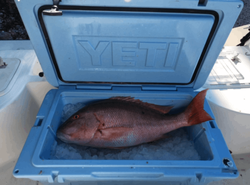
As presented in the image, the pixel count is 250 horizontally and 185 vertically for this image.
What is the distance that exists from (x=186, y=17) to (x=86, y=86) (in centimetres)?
61

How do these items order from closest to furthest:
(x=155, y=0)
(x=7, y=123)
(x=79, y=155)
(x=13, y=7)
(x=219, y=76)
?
(x=155, y=0) < (x=79, y=155) < (x=7, y=123) < (x=219, y=76) < (x=13, y=7)

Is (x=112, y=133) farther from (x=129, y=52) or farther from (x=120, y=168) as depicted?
(x=129, y=52)

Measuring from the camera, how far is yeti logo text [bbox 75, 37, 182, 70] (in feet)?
2.45

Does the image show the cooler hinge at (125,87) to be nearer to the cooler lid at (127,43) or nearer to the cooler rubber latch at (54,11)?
the cooler lid at (127,43)

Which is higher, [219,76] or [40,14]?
[40,14]

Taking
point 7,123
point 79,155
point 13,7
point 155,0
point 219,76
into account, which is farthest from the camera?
point 13,7

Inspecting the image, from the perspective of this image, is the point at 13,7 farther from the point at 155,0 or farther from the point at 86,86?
the point at 155,0

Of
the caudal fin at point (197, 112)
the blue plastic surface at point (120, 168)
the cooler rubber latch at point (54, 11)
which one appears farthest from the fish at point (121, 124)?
the cooler rubber latch at point (54, 11)

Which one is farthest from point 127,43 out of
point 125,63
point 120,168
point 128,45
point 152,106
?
point 120,168

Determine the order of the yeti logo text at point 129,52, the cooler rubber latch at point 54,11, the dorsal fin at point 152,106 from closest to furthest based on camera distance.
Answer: the cooler rubber latch at point 54,11 < the yeti logo text at point 129,52 < the dorsal fin at point 152,106

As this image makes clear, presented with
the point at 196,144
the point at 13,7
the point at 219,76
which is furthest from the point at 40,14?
the point at 13,7

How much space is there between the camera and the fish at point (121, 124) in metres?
0.81

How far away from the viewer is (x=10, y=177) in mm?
1118

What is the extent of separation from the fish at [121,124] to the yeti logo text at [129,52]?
22 cm
